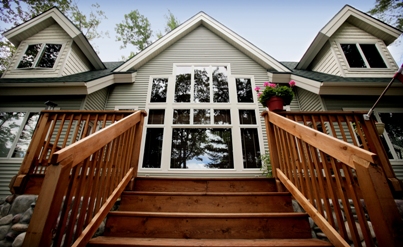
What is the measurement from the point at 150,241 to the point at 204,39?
6.43 meters

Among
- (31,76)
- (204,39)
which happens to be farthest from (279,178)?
(31,76)

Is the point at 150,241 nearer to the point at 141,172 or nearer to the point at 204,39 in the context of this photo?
the point at 141,172

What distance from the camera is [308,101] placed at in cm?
515

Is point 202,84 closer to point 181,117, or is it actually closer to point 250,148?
point 181,117

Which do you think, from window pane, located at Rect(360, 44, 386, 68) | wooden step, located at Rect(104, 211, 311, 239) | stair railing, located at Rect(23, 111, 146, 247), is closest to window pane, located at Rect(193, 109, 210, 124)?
stair railing, located at Rect(23, 111, 146, 247)

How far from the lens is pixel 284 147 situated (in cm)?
214

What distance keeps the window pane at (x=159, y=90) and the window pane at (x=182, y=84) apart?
14.4 inches

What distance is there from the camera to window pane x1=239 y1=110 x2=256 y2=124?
495 cm

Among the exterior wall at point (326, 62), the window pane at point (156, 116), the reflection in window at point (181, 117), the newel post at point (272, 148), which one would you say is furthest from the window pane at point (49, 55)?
the exterior wall at point (326, 62)

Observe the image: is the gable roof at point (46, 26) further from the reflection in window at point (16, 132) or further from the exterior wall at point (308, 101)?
the exterior wall at point (308, 101)

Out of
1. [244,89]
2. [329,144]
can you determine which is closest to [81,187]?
[329,144]

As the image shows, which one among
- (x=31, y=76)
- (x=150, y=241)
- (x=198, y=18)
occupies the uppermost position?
(x=198, y=18)

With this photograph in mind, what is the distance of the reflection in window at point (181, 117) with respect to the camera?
4975 mm

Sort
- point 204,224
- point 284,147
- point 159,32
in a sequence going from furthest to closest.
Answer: point 159,32
point 284,147
point 204,224
